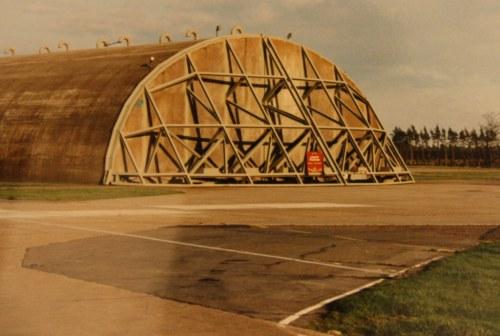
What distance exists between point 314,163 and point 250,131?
4.42 m

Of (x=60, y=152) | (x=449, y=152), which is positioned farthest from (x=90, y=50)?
(x=449, y=152)

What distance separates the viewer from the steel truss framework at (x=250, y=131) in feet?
121

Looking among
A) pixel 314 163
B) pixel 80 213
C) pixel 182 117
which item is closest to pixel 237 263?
pixel 80 213

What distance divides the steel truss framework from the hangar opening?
80mm

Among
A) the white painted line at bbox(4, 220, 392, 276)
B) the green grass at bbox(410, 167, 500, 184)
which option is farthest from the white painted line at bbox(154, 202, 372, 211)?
the green grass at bbox(410, 167, 500, 184)

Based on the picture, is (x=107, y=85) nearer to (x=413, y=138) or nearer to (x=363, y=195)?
(x=363, y=195)

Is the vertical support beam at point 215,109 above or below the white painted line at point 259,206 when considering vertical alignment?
above

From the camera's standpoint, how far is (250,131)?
142 ft

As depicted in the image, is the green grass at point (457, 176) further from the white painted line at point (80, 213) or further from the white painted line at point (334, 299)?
the white painted line at point (334, 299)

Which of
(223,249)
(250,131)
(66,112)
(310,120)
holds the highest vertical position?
(66,112)

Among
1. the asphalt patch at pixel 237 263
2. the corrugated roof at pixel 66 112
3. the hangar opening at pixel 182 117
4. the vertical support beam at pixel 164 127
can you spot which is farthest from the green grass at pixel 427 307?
the vertical support beam at pixel 164 127

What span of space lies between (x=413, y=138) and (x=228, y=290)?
16323 cm

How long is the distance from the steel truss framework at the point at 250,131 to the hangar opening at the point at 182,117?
0.26 ft

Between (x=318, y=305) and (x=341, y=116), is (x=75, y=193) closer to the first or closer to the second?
(x=318, y=305)
